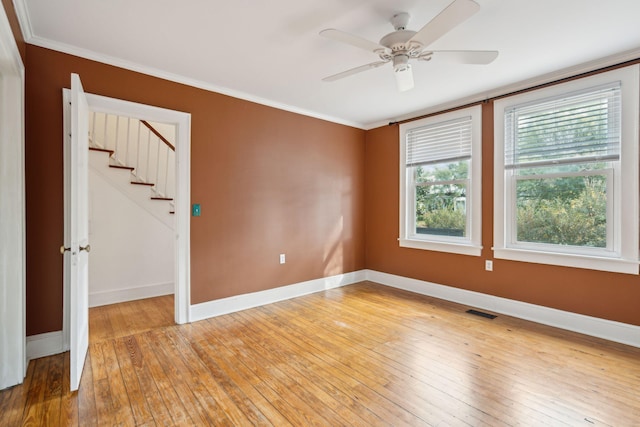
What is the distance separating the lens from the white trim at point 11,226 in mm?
2105

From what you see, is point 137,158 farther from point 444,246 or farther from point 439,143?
point 444,246

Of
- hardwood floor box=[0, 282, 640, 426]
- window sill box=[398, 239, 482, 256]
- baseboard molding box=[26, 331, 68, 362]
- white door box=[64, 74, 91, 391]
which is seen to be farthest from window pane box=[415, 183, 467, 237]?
baseboard molding box=[26, 331, 68, 362]

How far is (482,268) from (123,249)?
4428 mm

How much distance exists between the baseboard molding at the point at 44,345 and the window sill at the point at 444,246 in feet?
12.9

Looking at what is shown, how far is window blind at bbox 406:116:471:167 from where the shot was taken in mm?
3943

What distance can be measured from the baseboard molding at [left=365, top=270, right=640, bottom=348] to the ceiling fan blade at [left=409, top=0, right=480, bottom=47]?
2917 mm

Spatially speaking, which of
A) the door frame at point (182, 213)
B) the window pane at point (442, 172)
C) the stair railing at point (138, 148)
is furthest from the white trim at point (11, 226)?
the window pane at point (442, 172)

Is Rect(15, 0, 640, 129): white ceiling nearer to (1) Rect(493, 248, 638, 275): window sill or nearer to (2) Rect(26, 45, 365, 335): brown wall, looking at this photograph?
(2) Rect(26, 45, 365, 335): brown wall

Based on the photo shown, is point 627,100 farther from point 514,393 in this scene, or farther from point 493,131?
point 514,393

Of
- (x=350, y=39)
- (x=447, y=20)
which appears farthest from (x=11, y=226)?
(x=447, y=20)

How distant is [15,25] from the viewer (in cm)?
210

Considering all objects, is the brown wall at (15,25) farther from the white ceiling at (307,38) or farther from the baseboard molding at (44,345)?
the baseboard molding at (44,345)

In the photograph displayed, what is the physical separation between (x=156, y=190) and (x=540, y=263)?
190 inches

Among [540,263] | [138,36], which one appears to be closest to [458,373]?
[540,263]
